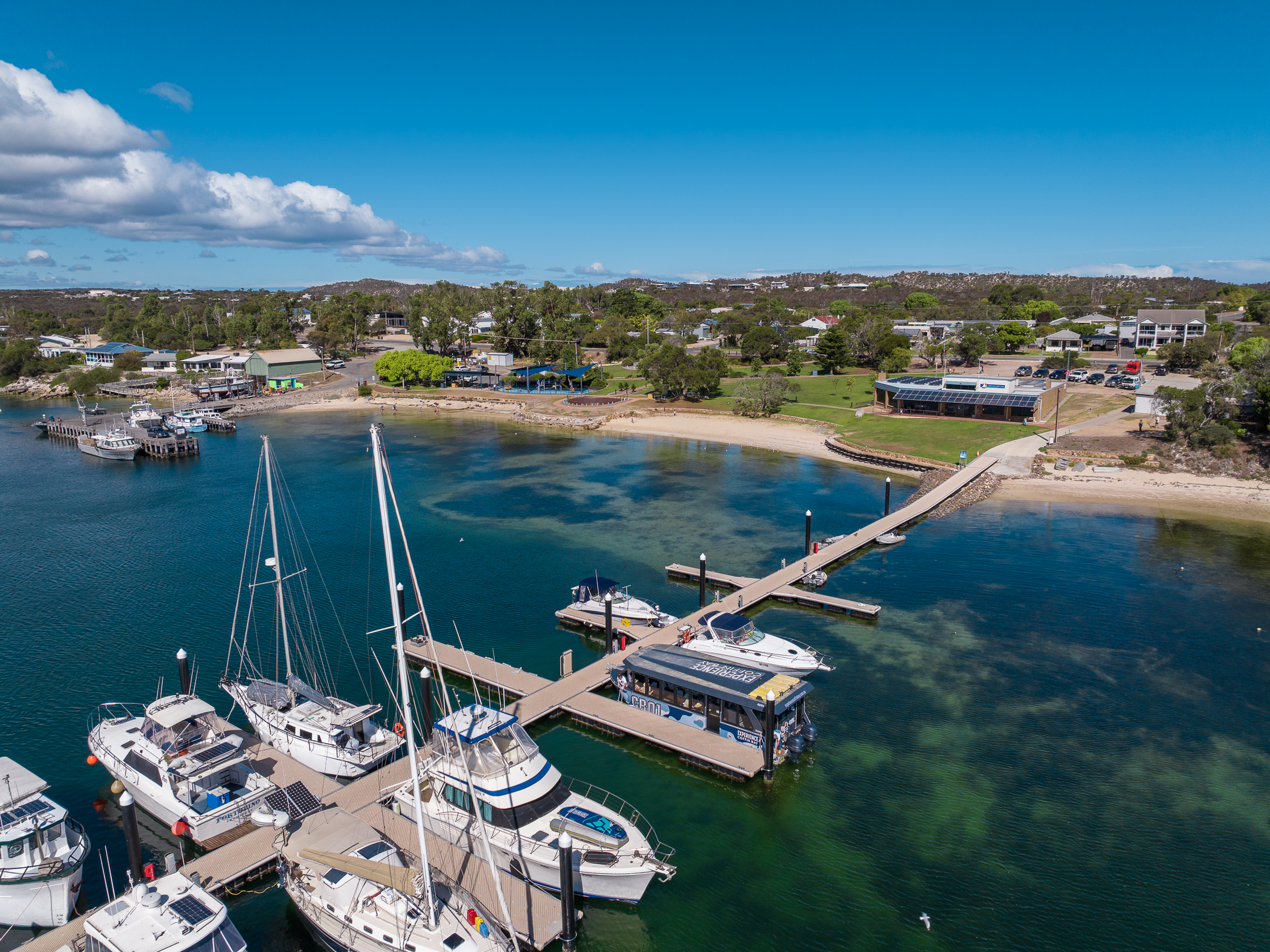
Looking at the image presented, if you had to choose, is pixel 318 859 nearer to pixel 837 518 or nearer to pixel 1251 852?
pixel 1251 852

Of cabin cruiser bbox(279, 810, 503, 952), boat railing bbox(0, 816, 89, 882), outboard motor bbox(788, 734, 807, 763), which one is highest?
cabin cruiser bbox(279, 810, 503, 952)

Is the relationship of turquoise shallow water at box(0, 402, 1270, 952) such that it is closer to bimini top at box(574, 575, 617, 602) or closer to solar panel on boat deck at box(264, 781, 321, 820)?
bimini top at box(574, 575, 617, 602)

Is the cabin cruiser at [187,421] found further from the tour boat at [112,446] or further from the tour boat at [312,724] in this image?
the tour boat at [312,724]

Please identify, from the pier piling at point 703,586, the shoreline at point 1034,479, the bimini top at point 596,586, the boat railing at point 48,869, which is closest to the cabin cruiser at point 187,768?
the boat railing at point 48,869

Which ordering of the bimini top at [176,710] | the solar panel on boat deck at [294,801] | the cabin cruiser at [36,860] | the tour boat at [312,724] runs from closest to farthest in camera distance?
the cabin cruiser at [36,860] < the solar panel on boat deck at [294,801] < the bimini top at [176,710] < the tour boat at [312,724]

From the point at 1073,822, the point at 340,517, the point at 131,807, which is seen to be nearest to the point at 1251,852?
the point at 1073,822

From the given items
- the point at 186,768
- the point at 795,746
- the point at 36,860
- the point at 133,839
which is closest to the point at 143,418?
the point at 186,768

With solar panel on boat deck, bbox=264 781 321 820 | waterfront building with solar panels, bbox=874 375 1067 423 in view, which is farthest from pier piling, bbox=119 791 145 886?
waterfront building with solar panels, bbox=874 375 1067 423
